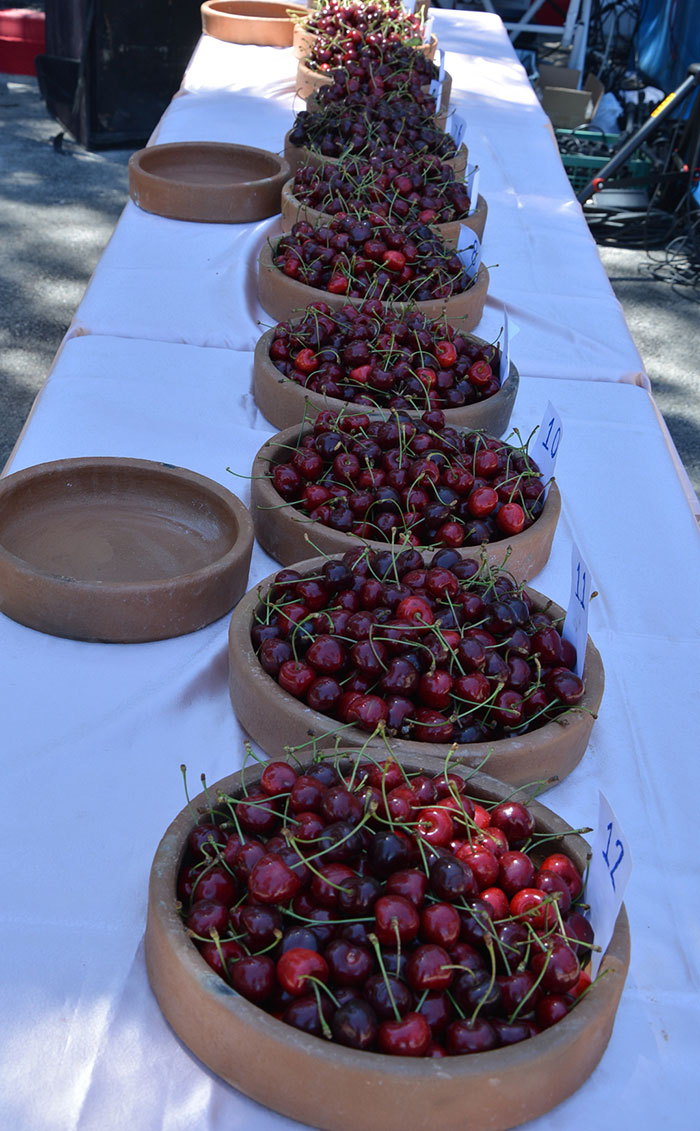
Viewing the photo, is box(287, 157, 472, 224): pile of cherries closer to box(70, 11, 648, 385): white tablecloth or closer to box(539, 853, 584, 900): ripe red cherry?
A: box(70, 11, 648, 385): white tablecloth

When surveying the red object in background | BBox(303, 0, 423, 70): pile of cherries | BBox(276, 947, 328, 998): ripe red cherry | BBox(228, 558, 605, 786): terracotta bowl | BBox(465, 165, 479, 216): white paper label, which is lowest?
the red object in background

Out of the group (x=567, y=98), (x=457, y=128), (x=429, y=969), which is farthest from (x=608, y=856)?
(x=567, y=98)

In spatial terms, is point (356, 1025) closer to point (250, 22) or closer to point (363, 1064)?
point (363, 1064)

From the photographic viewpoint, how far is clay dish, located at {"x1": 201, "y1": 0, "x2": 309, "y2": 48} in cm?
375

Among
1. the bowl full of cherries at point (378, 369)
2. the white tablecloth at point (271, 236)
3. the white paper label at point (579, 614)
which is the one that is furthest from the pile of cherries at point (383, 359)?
the white paper label at point (579, 614)

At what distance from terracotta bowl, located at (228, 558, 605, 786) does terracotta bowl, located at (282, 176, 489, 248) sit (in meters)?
1.13

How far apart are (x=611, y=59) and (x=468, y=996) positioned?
27.6 feet

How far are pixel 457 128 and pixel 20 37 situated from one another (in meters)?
4.86

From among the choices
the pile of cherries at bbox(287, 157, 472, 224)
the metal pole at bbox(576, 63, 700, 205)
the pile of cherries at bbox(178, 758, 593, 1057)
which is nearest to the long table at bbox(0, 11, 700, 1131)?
the pile of cherries at bbox(178, 758, 593, 1057)

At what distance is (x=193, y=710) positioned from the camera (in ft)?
3.86

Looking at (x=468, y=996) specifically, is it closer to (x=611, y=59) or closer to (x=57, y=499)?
(x=57, y=499)

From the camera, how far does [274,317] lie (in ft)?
6.66

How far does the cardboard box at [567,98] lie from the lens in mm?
5559

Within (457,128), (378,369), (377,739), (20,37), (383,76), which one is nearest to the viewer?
(377,739)
